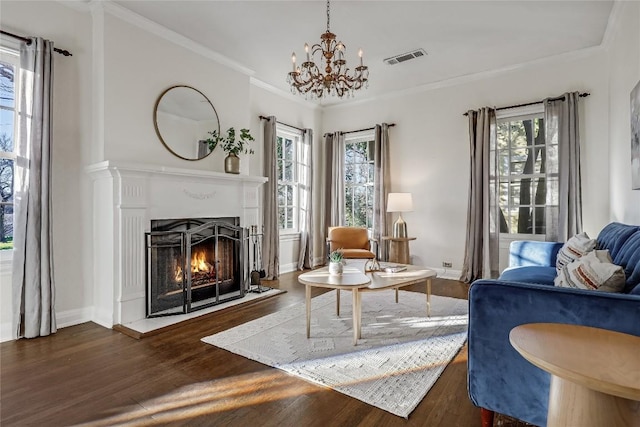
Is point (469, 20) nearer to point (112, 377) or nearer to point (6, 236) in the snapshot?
point (112, 377)

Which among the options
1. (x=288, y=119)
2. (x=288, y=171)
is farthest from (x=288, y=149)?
(x=288, y=119)

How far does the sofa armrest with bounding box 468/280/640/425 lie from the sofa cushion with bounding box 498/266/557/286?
1242mm

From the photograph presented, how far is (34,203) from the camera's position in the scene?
2842 millimetres

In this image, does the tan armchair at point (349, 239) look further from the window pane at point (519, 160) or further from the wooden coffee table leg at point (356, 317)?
the wooden coffee table leg at point (356, 317)

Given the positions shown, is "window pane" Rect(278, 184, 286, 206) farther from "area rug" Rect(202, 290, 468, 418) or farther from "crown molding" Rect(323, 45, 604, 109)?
"area rug" Rect(202, 290, 468, 418)

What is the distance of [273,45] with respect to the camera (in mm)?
4031

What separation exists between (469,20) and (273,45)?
6.91ft

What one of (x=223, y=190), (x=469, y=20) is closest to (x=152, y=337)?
(x=223, y=190)

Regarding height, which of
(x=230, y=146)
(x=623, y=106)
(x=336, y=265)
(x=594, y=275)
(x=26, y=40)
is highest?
A: (x=26, y=40)

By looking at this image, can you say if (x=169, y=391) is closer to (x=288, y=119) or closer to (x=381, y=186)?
(x=381, y=186)

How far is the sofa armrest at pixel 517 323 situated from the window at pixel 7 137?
357 cm

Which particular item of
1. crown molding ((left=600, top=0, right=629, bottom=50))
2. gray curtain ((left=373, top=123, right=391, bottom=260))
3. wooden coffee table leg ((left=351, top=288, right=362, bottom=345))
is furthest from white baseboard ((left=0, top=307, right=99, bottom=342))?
crown molding ((left=600, top=0, right=629, bottom=50))

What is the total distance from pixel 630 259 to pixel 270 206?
413 cm

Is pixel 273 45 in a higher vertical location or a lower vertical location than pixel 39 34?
higher
